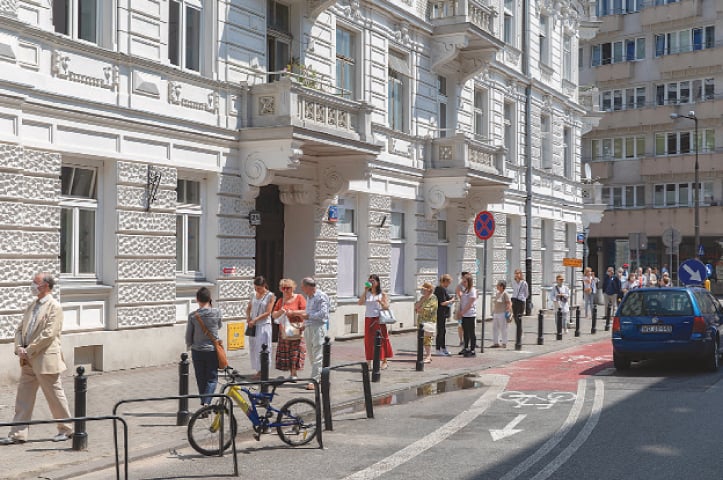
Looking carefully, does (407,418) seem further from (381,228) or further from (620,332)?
(381,228)

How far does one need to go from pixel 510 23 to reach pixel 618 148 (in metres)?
24.3

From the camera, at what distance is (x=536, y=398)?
1366 cm

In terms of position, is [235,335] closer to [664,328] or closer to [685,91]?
[664,328]

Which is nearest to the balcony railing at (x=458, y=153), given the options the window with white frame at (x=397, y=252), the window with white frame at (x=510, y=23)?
the window with white frame at (x=397, y=252)

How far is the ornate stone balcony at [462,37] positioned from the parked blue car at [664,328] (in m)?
11.4

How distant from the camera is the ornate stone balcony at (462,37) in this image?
26.4 meters

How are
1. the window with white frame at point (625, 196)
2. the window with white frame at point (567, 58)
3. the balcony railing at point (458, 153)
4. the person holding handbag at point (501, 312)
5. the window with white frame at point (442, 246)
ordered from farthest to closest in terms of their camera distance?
1. the window with white frame at point (625, 196)
2. the window with white frame at point (567, 58)
3. the window with white frame at point (442, 246)
4. the balcony railing at point (458, 153)
5. the person holding handbag at point (501, 312)

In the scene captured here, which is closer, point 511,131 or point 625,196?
point 511,131

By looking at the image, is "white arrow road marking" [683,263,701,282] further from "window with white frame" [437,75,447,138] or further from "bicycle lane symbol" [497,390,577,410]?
"bicycle lane symbol" [497,390,577,410]

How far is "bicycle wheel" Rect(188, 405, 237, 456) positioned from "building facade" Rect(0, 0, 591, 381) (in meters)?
5.20

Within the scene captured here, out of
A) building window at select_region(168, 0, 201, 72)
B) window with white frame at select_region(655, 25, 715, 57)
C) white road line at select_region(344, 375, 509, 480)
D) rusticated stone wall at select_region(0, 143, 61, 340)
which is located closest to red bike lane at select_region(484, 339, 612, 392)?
white road line at select_region(344, 375, 509, 480)

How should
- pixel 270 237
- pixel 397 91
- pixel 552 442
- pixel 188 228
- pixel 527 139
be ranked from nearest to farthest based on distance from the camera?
1. pixel 552 442
2. pixel 188 228
3. pixel 270 237
4. pixel 397 91
5. pixel 527 139

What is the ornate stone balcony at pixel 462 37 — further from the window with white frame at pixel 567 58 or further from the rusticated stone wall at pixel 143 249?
the rusticated stone wall at pixel 143 249

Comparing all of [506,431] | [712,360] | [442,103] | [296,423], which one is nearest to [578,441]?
[506,431]
